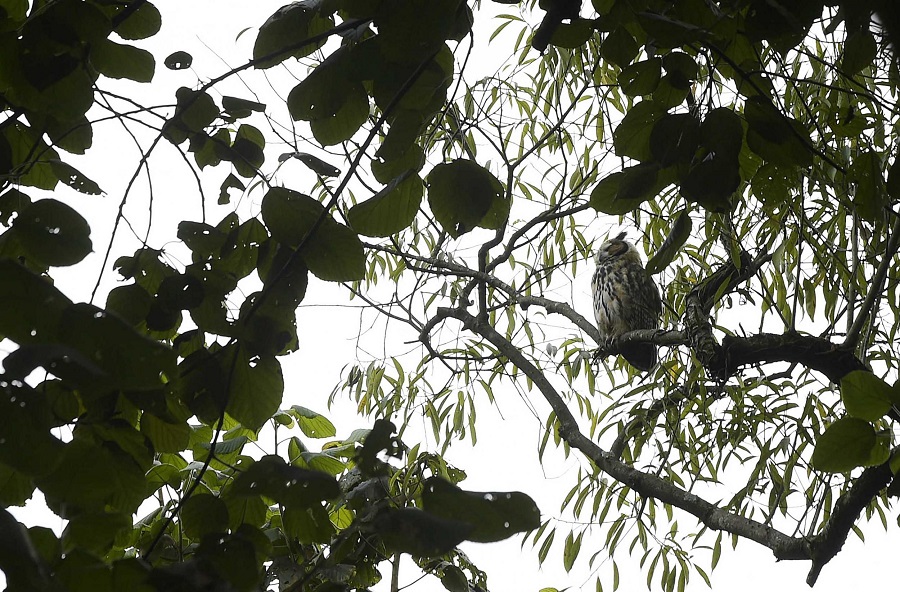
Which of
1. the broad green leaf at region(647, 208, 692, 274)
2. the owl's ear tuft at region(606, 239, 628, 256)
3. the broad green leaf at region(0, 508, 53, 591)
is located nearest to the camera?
the broad green leaf at region(0, 508, 53, 591)

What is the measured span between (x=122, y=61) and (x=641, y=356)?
1.95m

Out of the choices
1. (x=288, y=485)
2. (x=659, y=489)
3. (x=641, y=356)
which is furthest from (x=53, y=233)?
(x=641, y=356)

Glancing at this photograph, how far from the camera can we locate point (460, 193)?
58cm

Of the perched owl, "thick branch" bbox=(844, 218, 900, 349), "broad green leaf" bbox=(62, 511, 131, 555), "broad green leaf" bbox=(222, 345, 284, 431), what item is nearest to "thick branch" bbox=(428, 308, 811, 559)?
"thick branch" bbox=(844, 218, 900, 349)

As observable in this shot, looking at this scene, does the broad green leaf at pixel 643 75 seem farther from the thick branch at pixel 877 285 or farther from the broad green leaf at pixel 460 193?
the thick branch at pixel 877 285

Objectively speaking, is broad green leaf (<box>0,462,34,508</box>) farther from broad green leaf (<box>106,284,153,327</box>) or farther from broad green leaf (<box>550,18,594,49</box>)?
broad green leaf (<box>550,18,594,49</box>)

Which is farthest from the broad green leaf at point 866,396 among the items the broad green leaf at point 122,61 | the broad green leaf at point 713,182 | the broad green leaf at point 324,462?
the broad green leaf at point 324,462

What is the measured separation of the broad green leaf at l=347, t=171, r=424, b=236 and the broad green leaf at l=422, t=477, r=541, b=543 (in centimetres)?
22

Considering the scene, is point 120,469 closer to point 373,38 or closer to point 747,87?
point 373,38

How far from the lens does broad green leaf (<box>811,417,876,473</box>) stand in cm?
56

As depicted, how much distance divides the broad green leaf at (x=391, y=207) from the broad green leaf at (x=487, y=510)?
0.72 feet

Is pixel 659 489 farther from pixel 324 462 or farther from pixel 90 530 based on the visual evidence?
pixel 90 530

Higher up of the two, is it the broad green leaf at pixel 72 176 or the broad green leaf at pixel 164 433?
the broad green leaf at pixel 72 176

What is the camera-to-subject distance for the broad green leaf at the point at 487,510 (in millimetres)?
403
